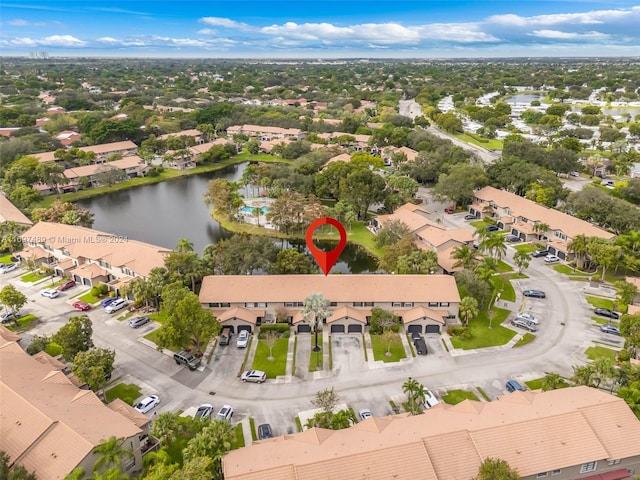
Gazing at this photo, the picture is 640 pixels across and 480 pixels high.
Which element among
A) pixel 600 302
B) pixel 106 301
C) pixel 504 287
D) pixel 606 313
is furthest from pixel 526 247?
pixel 106 301

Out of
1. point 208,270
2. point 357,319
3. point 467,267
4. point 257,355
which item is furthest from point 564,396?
point 208,270

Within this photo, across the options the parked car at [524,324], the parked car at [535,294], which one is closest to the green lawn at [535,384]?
the parked car at [524,324]

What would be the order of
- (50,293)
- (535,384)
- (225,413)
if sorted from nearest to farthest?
1. (225,413)
2. (535,384)
3. (50,293)

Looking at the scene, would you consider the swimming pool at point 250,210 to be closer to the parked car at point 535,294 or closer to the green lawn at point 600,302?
the parked car at point 535,294

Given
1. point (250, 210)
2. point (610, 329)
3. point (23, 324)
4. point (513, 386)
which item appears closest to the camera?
point (513, 386)

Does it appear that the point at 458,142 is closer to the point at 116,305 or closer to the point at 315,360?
the point at 315,360

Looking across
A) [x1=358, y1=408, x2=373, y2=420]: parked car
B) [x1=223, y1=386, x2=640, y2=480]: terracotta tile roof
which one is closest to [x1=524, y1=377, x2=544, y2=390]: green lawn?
[x1=223, y1=386, x2=640, y2=480]: terracotta tile roof

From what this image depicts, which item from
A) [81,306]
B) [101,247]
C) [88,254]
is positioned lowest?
[81,306]
